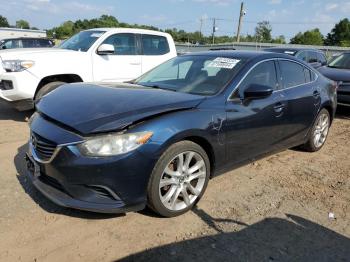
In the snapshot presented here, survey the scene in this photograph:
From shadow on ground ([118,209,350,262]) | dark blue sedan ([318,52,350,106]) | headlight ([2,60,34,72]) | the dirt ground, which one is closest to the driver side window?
the dirt ground

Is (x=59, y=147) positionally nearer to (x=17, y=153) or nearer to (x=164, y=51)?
(x=17, y=153)

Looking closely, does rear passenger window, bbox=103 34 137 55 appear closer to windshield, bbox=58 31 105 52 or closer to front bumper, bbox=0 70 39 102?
windshield, bbox=58 31 105 52

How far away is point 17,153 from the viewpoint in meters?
5.02

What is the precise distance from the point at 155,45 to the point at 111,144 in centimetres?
596

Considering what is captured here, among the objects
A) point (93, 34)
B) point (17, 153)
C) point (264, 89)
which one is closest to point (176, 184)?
point (264, 89)

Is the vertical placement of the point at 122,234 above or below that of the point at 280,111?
below

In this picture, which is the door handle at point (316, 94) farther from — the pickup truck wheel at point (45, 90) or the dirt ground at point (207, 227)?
the pickup truck wheel at point (45, 90)

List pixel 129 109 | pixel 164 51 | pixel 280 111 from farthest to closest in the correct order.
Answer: pixel 164 51
pixel 280 111
pixel 129 109

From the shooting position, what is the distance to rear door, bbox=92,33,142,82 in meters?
7.41

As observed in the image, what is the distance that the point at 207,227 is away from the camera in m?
3.42

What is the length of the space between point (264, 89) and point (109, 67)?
14.2ft

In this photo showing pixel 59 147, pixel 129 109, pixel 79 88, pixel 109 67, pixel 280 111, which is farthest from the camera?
pixel 109 67

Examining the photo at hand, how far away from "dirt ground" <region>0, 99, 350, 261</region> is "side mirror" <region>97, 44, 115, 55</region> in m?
3.24

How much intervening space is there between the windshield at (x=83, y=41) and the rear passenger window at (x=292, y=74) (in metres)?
4.10
